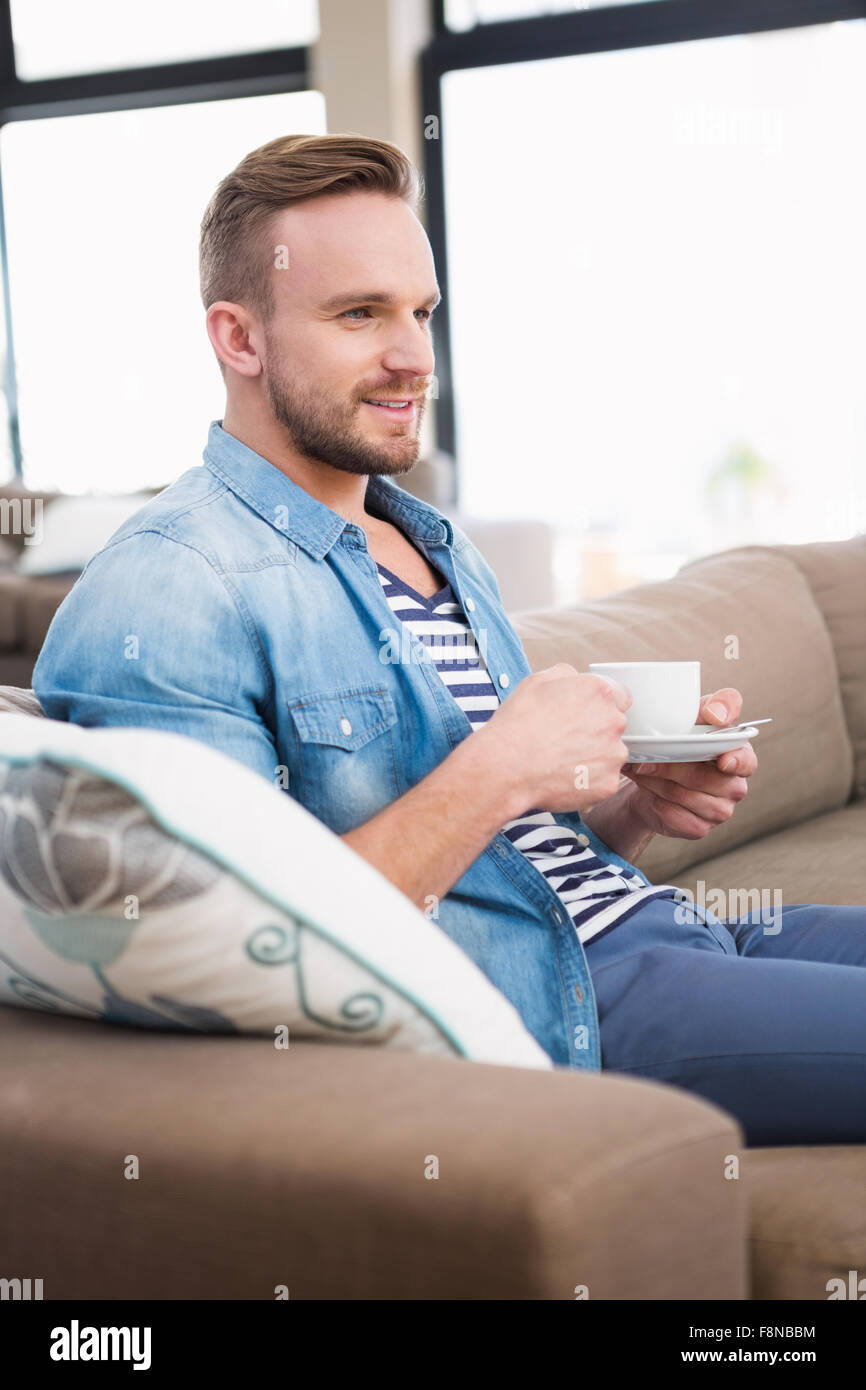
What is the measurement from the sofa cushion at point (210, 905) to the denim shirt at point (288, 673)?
19cm

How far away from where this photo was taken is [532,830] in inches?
49.2

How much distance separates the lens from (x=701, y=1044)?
1050 mm

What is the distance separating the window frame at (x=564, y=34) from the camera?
16.4 ft

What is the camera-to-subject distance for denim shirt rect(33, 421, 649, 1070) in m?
0.99

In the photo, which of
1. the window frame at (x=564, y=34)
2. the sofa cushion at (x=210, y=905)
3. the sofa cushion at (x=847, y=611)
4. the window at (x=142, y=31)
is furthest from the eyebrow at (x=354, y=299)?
the window at (x=142, y=31)

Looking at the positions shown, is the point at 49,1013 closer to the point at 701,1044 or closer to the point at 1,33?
the point at 701,1044

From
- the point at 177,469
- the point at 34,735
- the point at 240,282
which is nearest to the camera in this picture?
the point at 34,735

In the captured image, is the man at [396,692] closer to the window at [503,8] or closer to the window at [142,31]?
the window at [503,8]

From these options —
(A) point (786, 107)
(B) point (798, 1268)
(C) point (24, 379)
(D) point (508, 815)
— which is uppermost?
(A) point (786, 107)

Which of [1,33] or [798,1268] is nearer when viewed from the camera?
[798,1268]

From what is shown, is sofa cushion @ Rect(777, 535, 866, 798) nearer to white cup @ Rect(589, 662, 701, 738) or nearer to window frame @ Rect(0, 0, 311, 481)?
white cup @ Rect(589, 662, 701, 738)

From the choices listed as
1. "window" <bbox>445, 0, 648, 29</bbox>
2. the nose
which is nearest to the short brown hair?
the nose

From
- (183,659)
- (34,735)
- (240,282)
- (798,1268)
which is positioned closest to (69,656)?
(183,659)

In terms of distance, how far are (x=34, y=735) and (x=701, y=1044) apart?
531 millimetres
